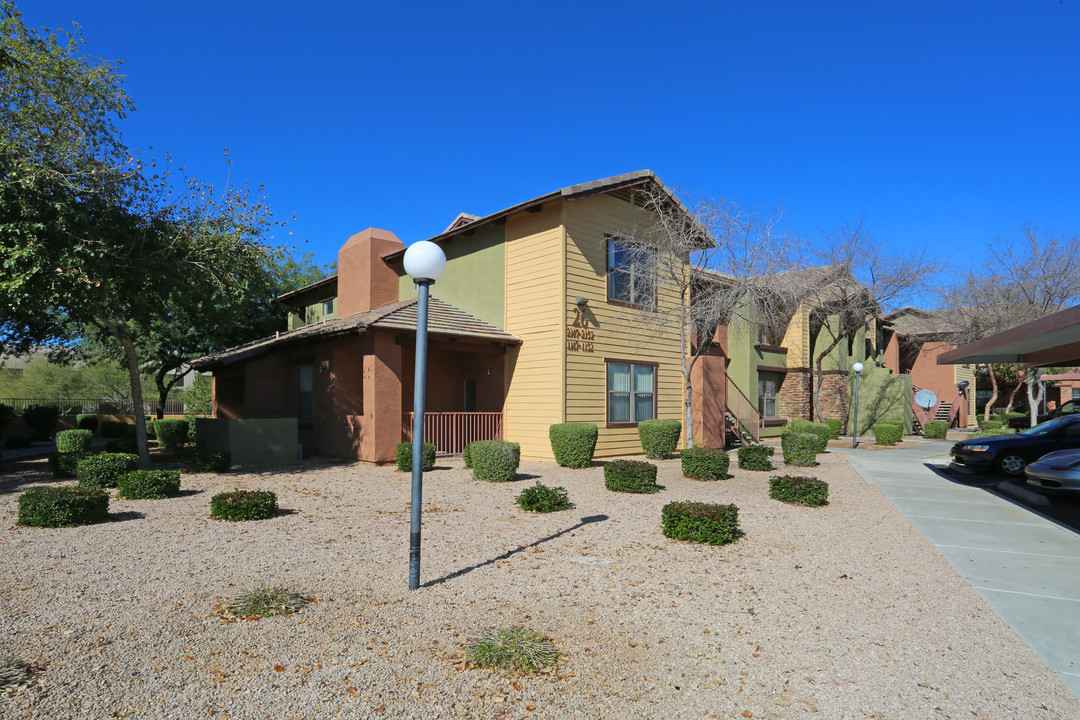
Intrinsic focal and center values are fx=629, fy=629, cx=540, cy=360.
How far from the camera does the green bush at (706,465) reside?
12.5 m

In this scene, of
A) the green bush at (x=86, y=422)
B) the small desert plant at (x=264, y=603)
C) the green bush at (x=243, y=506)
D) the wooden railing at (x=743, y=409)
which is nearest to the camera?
the small desert plant at (x=264, y=603)

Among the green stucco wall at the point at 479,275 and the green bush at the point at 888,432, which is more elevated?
the green stucco wall at the point at 479,275

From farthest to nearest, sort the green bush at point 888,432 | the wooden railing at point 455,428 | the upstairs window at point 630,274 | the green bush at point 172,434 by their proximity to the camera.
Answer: the green bush at point 888,432, the green bush at point 172,434, the upstairs window at point 630,274, the wooden railing at point 455,428

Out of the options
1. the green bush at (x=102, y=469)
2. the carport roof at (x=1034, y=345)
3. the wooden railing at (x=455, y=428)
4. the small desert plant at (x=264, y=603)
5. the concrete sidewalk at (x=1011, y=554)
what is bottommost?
the concrete sidewalk at (x=1011, y=554)

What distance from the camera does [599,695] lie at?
3768mm

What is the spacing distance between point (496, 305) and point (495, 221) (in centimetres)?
218

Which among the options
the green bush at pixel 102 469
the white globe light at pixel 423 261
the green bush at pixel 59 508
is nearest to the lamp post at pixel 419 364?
the white globe light at pixel 423 261

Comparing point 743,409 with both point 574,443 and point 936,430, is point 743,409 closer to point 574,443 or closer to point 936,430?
point 936,430

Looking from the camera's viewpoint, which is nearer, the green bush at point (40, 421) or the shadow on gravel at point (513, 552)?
the shadow on gravel at point (513, 552)

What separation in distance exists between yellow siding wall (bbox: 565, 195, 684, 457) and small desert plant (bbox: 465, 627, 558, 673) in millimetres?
10541

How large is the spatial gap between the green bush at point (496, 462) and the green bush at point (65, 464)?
25.6ft

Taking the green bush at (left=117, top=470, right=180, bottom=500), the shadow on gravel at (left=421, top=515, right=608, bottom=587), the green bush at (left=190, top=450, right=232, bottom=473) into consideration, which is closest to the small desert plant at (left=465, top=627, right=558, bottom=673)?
the shadow on gravel at (left=421, top=515, right=608, bottom=587)

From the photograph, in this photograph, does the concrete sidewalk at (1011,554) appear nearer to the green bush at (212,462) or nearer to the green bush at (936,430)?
the green bush at (212,462)

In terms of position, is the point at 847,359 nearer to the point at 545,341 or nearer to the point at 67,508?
the point at 545,341
